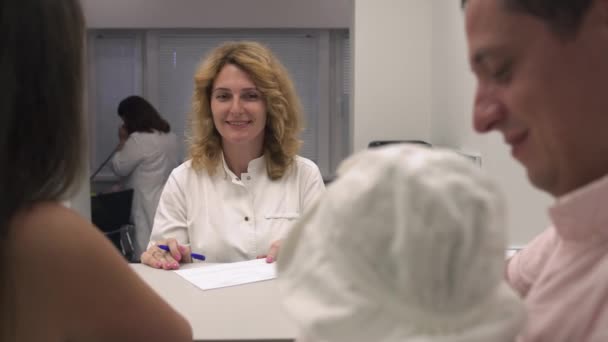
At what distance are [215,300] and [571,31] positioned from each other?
110 centimetres

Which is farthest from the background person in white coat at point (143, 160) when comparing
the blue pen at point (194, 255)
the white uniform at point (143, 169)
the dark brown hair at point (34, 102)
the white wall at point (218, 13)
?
the dark brown hair at point (34, 102)

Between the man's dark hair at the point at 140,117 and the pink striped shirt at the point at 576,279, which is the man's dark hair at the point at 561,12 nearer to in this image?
the pink striped shirt at the point at 576,279

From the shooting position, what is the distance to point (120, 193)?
165 inches

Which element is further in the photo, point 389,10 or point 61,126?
point 389,10

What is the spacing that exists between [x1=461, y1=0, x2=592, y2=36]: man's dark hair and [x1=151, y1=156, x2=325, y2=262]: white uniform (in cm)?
145

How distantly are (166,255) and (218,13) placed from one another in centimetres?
389

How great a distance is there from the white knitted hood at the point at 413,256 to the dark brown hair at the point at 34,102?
49cm

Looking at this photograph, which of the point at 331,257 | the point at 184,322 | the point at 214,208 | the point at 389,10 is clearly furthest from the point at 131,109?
the point at 331,257

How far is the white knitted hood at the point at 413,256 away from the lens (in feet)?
1.56

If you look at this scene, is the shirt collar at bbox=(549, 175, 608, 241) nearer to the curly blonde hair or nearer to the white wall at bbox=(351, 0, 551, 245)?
the curly blonde hair

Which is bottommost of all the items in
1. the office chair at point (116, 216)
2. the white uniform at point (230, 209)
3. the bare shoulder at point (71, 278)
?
the office chair at point (116, 216)

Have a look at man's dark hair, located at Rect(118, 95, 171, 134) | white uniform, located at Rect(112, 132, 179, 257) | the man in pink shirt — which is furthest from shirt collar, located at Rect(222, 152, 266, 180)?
man's dark hair, located at Rect(118, 95, 171, 134)

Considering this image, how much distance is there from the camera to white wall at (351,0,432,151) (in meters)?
3.36

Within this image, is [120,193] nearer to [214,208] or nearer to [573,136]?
[214,208]
